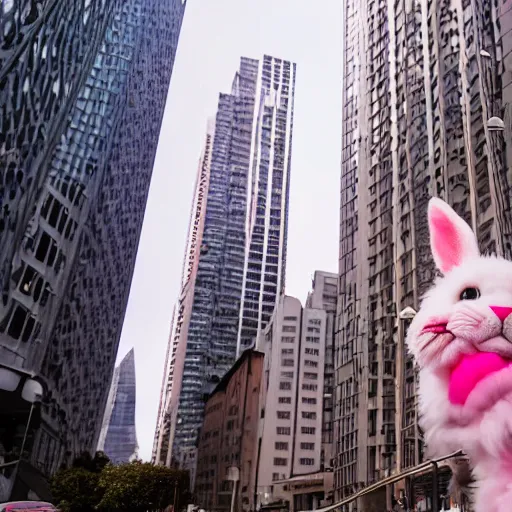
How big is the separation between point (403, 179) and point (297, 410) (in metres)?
5.44

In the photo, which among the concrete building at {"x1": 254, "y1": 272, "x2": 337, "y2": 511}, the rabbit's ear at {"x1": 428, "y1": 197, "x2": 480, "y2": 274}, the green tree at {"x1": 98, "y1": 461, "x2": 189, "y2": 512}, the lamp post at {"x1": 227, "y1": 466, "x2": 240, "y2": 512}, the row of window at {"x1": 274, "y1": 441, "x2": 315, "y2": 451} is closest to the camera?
the rabbit's ear at {"x1": 428, "y1": 197, "x2": 480, "y2": 274}

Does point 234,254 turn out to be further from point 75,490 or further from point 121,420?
point 121,420

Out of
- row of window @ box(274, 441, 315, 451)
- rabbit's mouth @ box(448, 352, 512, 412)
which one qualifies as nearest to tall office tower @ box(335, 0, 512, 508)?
row of window @ box(274, 441, 315, 451)

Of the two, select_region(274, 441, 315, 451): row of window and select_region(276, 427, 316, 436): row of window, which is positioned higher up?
select_region(276, 427, 316, 436): row of window

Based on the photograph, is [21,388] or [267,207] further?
[267,207]

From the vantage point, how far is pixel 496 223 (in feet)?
25.3

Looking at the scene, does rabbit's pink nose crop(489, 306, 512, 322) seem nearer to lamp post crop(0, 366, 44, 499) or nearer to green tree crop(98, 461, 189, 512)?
lamp post crop(0, 366, 44, 499)

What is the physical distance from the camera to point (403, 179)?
10477 mm

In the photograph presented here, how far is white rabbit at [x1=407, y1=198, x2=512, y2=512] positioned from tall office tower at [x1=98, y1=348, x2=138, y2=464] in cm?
2957

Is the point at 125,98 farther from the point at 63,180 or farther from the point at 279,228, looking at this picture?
the point at 279,228

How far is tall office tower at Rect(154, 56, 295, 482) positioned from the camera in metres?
20.0

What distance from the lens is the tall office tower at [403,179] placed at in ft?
27.9

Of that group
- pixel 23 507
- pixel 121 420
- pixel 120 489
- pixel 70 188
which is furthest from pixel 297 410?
pixel 121 420

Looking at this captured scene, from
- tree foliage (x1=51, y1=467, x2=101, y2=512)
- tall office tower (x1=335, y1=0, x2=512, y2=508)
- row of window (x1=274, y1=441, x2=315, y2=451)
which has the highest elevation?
tall office tower (x1=335, y1=0, x2=512, y2=508)
